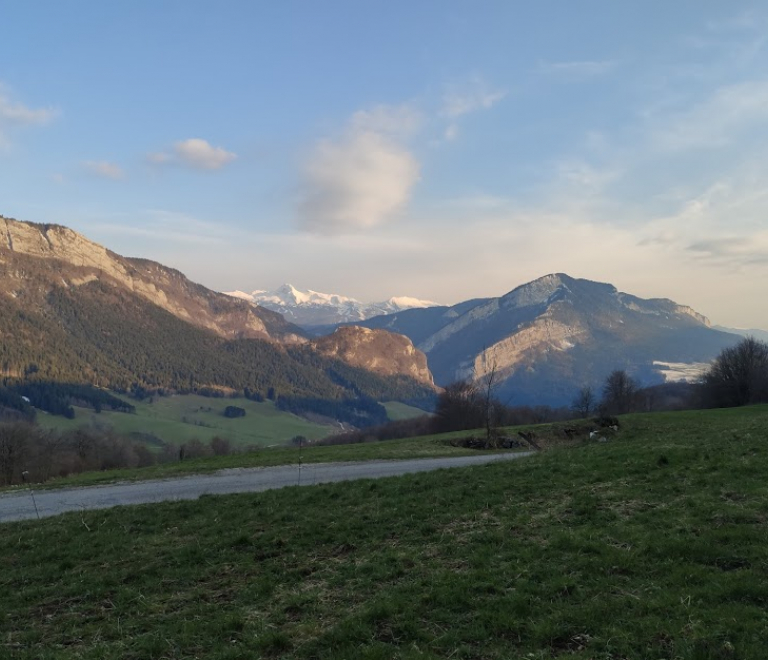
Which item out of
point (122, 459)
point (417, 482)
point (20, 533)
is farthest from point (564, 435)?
point (122, 459)

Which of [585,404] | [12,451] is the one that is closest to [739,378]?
[585,404]

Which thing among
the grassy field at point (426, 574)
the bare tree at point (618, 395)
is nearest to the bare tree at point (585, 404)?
the bare tree at point (618, 395)

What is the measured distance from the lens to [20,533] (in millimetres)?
16812

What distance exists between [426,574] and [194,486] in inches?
742

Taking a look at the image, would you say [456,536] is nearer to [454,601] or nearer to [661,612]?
[454,601]

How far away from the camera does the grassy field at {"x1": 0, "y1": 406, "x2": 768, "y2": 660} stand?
8062mm

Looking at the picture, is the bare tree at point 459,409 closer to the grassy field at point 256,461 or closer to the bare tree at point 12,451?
the grassy field at point 256,461

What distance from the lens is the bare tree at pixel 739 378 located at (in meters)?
77.0

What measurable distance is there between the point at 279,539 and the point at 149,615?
414 centimetres

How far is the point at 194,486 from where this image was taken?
1035 inches

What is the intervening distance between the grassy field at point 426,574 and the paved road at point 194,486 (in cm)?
457

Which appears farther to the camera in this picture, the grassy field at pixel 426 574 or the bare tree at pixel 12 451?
the bare tree at pixel 12 451

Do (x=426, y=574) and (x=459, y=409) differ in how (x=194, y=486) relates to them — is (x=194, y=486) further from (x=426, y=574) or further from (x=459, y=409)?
(x=459, y=409)

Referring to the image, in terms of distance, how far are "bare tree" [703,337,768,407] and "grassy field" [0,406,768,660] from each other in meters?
71.8
